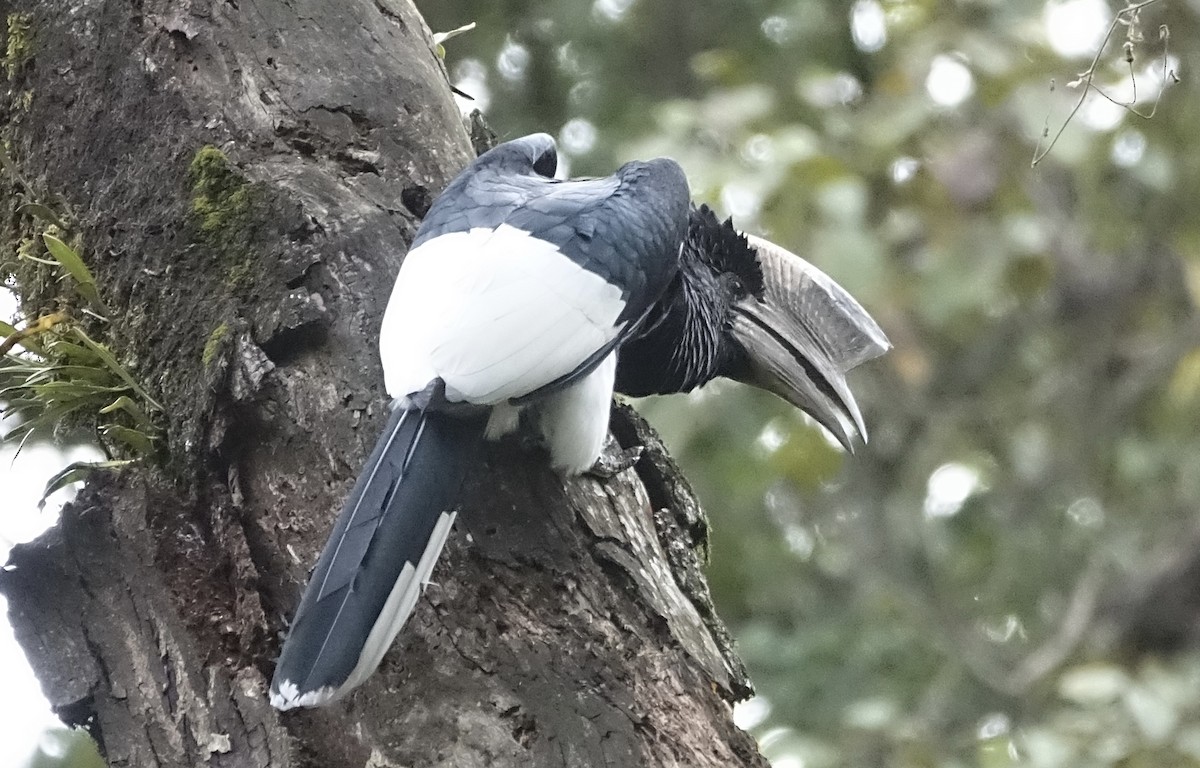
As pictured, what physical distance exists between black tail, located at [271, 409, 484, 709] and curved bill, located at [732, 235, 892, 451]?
0.90 metres

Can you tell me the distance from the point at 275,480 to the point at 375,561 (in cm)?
27

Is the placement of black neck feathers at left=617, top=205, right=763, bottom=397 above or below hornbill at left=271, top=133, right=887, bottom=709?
below

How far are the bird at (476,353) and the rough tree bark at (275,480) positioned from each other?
10 cm

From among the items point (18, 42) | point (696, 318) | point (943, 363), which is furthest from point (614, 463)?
point (943, 363)

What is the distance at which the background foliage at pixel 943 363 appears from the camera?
→ 2.76 metres

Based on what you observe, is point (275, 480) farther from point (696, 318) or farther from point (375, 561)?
point (696, 318)

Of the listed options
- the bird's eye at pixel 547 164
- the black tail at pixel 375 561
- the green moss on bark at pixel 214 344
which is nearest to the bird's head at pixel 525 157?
the bird's eye at pixel 547 164

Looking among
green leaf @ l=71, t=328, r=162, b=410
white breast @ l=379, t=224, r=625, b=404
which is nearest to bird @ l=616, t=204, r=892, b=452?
white breast @ l=379, t=224, r=625, b=404

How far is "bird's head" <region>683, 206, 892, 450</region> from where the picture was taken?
215 centimetres

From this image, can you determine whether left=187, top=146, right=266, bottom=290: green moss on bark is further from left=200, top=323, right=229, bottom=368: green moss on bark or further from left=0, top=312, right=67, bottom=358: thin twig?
left=0, top=312, right=67, bottom=358: thin twig

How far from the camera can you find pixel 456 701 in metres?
1.36

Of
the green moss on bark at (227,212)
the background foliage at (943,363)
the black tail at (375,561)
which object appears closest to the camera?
the black tail at (375,561)

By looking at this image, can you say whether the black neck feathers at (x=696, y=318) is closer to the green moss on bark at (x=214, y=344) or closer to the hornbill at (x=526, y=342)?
the hornbill at (x=526, y=342)

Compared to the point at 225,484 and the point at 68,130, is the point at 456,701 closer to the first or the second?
the point at 225,484
